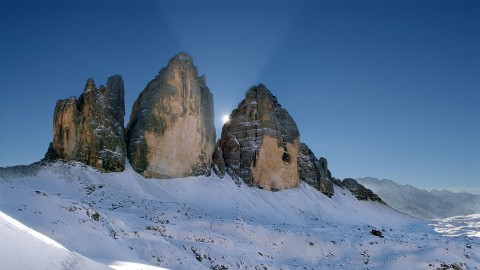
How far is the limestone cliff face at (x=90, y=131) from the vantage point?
→ 3875 centimetres

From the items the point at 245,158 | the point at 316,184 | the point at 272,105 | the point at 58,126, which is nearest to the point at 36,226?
the point at 58,126

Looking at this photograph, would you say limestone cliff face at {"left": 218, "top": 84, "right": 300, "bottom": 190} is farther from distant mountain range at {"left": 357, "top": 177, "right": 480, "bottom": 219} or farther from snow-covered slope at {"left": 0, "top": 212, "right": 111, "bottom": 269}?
distant mountain range at {"left": 357, "top": 177, "right": 480, "bottom": 219}

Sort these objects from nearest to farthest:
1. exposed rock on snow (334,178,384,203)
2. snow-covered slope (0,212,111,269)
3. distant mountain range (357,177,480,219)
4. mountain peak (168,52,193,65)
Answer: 1. snow-covered slope (0,212,111,269)
2. mountain peak (168,52,193,65)
3. exposed rock on snow (334,178,384,203)
4. distant mountain range (357,177,480,219)

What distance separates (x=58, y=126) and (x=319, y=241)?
1089 inches

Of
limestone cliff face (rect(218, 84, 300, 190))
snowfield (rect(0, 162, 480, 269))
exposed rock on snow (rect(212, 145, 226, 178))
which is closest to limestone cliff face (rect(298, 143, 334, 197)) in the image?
limestone cliff face (rect(218, 84, 300, 190))

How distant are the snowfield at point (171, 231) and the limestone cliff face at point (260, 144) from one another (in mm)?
2948

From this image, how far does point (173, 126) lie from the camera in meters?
47.6

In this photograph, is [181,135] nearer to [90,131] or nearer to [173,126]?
[173,126]

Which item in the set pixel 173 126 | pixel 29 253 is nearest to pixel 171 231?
pixel 29 253

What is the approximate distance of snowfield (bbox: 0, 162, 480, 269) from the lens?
39.9 ft

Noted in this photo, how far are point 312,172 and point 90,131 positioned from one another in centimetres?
4071

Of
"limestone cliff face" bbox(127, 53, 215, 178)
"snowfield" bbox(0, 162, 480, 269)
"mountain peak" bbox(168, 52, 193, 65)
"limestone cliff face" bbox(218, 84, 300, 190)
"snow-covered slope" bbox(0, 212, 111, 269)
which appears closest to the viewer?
"snow-covered slope" bbox(0, 212, 111, 269)

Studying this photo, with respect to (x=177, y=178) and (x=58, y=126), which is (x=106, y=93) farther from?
(x=177, y=178)

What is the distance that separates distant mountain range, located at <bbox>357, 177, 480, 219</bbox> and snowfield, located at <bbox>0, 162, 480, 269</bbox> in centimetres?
7823
